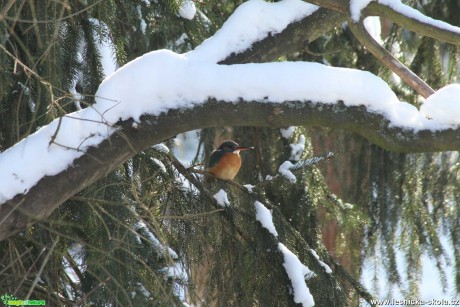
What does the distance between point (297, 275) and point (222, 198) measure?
0.44 metres

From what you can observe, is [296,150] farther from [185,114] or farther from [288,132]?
[185,114]

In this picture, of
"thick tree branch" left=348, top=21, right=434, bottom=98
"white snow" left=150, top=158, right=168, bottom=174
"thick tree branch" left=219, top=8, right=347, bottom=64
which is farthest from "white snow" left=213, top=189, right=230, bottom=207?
"thick tree branch" left=348, top=21, right=434, bottom=98

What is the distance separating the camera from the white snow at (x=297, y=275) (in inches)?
103

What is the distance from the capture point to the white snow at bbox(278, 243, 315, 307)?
261cm

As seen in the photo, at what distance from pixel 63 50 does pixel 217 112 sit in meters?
0.89

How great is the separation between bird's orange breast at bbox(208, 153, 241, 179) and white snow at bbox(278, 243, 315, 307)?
4.13ft

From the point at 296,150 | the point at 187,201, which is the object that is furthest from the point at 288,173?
the point at 296,150

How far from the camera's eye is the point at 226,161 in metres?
4.06

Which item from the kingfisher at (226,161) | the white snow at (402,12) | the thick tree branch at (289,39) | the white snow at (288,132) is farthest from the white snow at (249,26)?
the kingfisher at (226,161)

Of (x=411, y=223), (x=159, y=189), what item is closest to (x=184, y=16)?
(x=159, y=189)

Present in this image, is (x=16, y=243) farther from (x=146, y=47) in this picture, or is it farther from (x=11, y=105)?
(x=146, y=47)

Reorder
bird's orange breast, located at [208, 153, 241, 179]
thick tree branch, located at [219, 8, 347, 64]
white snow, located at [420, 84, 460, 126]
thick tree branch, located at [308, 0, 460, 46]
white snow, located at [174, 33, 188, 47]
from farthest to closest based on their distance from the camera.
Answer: bird's orange breast, located at [208, 153, 241, 179] → white snow, located at [174, 33, 188, 47] → thick tree branch, located at [219, 8, 347, 64] → thick tree branch, located at [308, 0, 460, 46] → white snow, located at [420, 84, 460, 126]

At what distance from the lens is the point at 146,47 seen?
10.7 ft

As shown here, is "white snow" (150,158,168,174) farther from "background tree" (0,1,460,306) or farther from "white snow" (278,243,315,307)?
"white snow" (278,243,315,307)
